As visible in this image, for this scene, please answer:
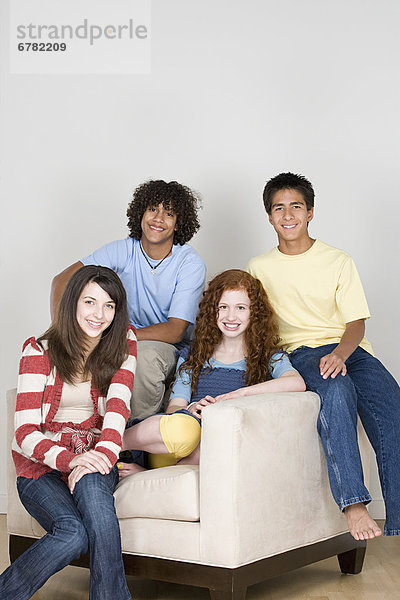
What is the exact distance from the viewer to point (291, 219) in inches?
112

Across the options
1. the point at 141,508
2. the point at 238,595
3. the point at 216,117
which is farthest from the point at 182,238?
the point at 238,595

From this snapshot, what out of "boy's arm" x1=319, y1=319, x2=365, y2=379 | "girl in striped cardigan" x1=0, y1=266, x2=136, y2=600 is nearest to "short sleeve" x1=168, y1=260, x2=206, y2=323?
"girl in striped cardigan" x1=0, y1=266, x2=136, y2=600

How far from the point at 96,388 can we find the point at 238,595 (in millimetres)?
719

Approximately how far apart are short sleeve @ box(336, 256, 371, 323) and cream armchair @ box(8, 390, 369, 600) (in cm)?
42

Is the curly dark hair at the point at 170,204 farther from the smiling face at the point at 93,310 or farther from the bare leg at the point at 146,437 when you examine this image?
the bare leg at the point at 146,437

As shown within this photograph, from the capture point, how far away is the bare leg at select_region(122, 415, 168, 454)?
2.41 meters

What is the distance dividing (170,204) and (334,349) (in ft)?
2.87

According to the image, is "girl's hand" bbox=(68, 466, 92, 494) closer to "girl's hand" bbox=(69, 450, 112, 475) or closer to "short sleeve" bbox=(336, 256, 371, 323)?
"girl's hand" bbox=(69, 450, 112, 475)

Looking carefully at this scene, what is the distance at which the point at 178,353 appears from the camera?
9.43 feet

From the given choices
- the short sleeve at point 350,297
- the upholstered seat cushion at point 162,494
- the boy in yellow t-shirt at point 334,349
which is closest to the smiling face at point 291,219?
the boy in yellow t-shirt at point 334,349

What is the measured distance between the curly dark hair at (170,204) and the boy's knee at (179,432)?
935 mm

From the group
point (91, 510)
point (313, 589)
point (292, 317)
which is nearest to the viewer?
point (91, 510)

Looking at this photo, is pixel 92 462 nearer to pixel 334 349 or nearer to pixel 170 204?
pixel 334 349

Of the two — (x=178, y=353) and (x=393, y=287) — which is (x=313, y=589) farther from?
(x=393, y=287)
